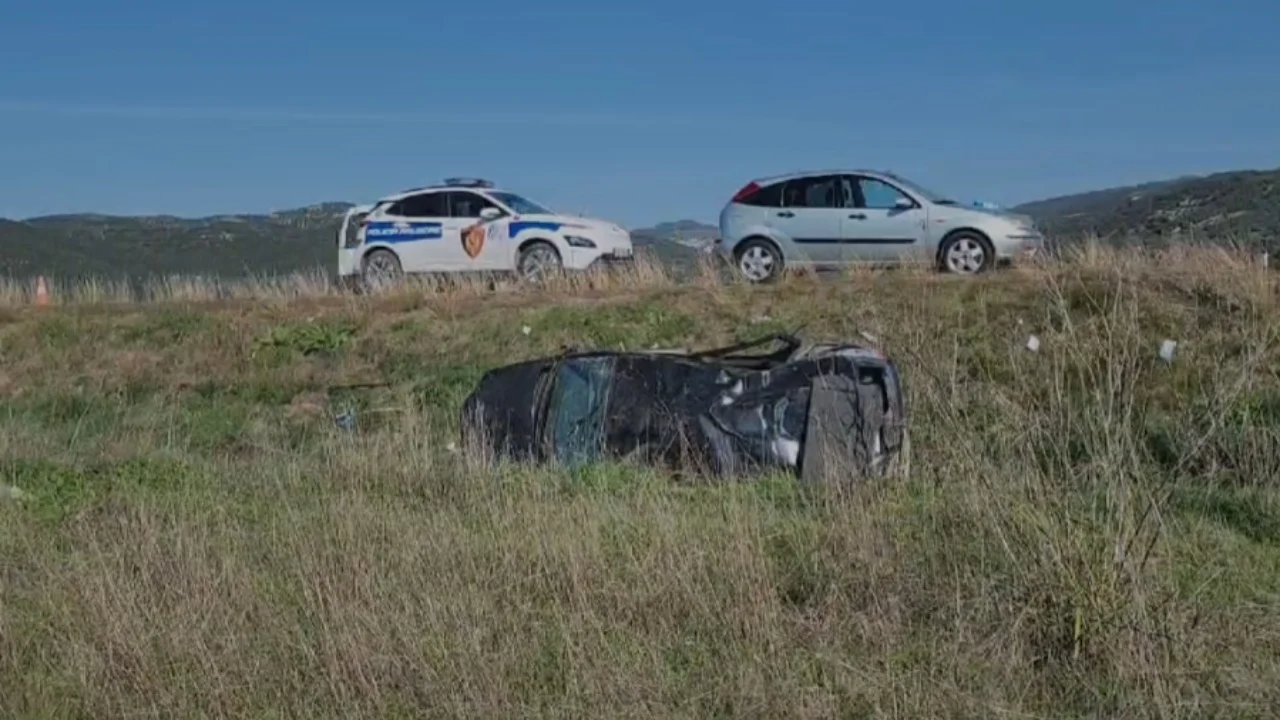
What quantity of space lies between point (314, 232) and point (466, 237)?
9173 mm

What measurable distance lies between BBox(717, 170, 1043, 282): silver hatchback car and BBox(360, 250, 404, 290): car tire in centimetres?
475

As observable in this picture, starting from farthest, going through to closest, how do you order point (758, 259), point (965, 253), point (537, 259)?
point (537, 259) < point (758, 259) < point (965, 253)

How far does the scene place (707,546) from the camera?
19.2 feet

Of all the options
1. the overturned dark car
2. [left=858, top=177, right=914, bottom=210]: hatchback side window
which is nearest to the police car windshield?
[left=858, top=177, right=914, bottom=210]: hatchback side window

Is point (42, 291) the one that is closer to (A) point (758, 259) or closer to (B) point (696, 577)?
(A) point (758, 259)

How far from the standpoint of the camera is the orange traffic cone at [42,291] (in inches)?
760

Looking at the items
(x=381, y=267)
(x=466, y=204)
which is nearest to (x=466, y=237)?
(x=466, y=204)

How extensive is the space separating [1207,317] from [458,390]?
7386 mm

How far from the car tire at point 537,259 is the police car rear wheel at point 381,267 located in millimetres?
1840

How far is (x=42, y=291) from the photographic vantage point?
19.7m

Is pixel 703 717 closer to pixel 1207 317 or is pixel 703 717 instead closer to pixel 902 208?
pixel 1207 317

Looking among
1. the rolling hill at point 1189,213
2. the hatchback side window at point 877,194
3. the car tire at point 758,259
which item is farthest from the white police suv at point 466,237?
the rolling hill at point 1189,213

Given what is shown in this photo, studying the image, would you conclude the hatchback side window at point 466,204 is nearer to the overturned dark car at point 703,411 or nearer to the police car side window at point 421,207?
the police car side window at point 421,207

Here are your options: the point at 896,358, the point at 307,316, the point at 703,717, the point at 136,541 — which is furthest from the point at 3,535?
the point at 307,316
